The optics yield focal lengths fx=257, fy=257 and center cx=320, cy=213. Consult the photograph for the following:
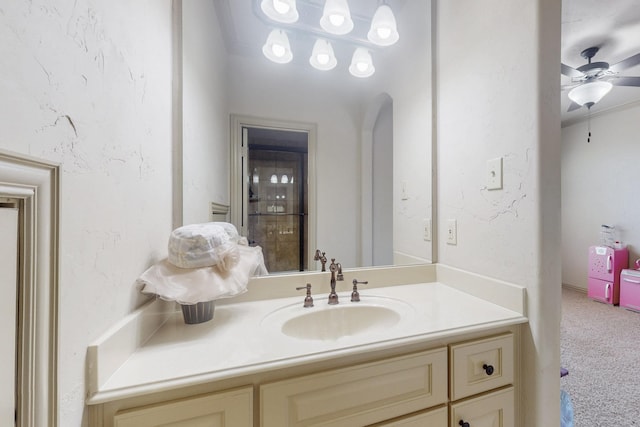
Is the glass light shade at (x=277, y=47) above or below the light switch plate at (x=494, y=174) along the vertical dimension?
above

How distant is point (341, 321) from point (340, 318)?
14 millimetres

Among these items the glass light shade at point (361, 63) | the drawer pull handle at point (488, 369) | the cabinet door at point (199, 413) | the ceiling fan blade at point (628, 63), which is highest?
the ceiling fan blade at point (628, 63)

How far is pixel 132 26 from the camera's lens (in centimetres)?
67

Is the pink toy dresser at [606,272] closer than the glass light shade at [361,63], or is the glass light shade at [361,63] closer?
the glass light shade at [361,63]

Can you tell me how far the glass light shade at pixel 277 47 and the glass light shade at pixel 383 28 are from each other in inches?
16.0

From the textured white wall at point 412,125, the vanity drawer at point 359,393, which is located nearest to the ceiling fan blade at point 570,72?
the textured white wall at point 412,125

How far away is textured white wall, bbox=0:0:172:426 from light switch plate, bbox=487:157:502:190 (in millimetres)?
1185

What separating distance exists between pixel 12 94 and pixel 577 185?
5.19 meters

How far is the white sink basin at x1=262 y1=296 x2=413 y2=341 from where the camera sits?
94 centimetres

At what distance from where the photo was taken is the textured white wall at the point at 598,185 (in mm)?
3027

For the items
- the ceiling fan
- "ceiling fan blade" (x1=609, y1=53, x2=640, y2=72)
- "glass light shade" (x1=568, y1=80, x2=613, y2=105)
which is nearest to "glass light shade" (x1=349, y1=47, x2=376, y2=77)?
the ceiling fan

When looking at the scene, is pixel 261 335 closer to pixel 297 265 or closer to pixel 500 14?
pixel 297 265

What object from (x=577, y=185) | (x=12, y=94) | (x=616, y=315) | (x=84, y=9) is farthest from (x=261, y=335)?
(x=577, y=185)

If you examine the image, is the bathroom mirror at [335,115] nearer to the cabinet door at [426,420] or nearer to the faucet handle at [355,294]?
the faucet handle at [355,294]
